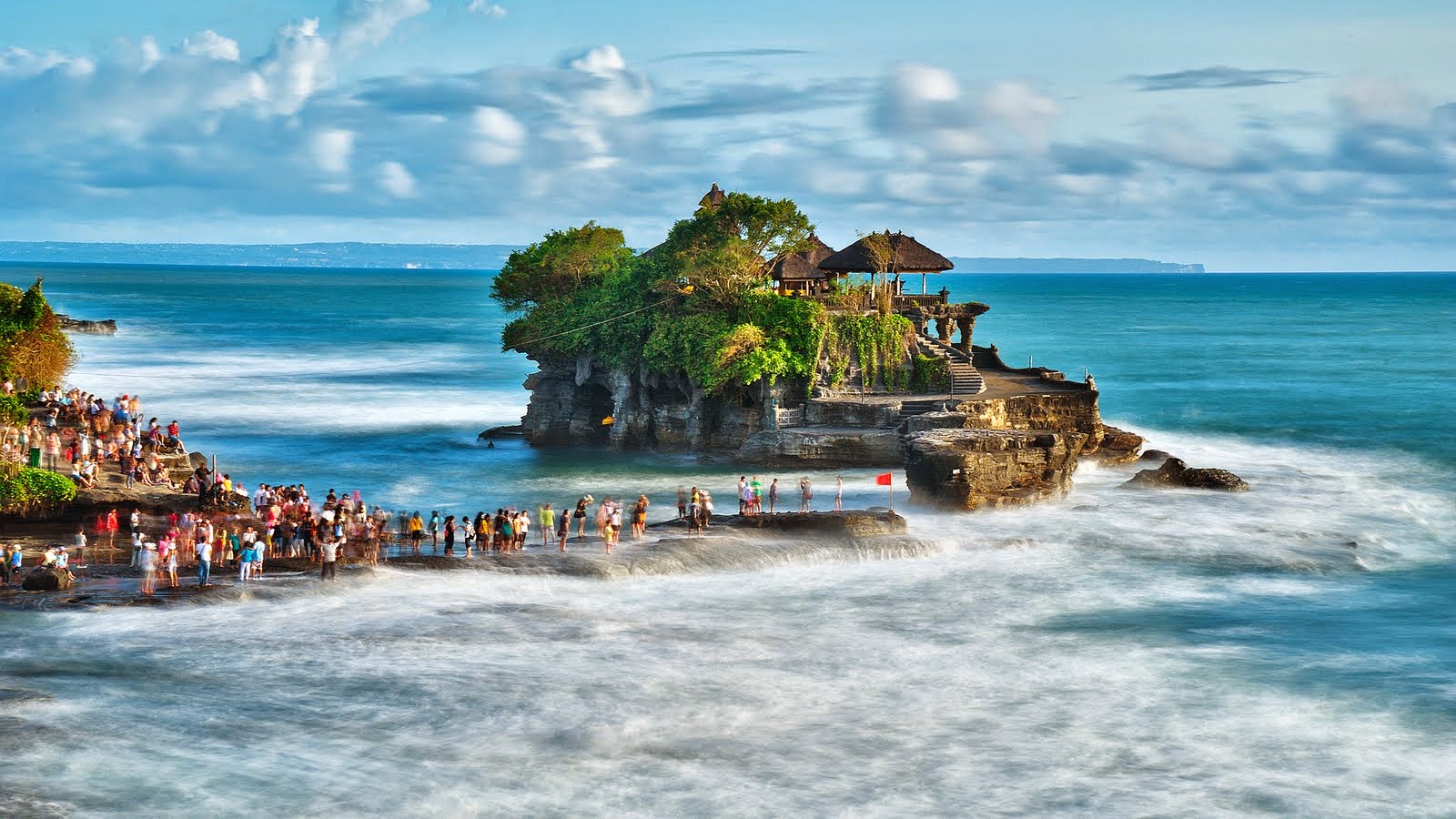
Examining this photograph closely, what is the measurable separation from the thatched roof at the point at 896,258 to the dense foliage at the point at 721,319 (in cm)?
181

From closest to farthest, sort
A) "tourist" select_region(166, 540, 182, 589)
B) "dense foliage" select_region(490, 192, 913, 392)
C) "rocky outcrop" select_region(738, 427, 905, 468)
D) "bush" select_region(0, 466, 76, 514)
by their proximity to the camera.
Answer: "tourist" select_region(166, 540, 182, 589) < "bush" select_region(0, 466, 76, 514) < "rocky outcrop" select_region(738, 427, 905, 468) < "dense foliage" select_region(490, 192, 913, 392)

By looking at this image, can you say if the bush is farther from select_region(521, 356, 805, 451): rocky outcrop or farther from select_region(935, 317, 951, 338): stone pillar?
select_region(935, 317, 951, 338): stone pillar

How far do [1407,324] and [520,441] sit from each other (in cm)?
11939

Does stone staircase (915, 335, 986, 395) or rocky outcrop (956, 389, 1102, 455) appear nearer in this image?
rocky outcrop (956, 389, 1102, 455)

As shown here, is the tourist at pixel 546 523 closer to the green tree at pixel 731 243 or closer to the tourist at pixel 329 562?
the tourist at pixel 329 562

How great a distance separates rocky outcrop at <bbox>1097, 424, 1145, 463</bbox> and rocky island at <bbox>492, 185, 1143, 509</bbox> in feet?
0.28

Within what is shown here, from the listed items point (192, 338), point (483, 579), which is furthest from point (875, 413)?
point (192, 338)

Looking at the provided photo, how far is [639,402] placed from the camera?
178 ft

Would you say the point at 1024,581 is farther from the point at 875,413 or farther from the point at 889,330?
the point at 889,330

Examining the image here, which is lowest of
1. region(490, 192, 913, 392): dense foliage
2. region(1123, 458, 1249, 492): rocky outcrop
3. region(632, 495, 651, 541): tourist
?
region(632, 495, 651, 541): tourist

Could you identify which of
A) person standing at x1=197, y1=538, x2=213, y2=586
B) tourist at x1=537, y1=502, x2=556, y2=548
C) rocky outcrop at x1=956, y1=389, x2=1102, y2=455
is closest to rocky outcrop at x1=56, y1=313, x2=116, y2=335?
rocky outcrop at x1=956, y1=389, x2=1102, y2=455

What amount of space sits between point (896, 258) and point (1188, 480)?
15058 mm

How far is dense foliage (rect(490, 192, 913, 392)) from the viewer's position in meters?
49.7

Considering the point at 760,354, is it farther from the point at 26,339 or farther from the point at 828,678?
the point at 828,678
